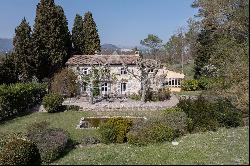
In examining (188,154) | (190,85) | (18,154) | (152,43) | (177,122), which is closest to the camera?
(188,154)

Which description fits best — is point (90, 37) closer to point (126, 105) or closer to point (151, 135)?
point (126, 105)

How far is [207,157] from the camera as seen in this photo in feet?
53.0

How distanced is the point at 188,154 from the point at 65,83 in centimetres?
3291

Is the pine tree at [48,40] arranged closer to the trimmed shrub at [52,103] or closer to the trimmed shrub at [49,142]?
the trimmed shrub at [52,103]

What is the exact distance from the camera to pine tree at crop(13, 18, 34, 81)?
51906mm

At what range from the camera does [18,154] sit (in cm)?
1794

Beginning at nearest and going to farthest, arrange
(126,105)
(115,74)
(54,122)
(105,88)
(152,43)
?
1. (54,122)
2. (126,105)
3. (115,74)
4. (105,88)
5. (152,43)

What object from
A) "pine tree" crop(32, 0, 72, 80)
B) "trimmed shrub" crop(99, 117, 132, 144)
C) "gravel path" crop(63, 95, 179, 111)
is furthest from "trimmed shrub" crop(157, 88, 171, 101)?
"trimmed shrub" crop(99, 117, 132, 144)

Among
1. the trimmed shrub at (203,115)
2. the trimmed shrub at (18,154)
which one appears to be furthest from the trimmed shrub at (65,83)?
the trimmed shrub at (18,154)

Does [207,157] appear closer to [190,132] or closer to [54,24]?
[190,132]

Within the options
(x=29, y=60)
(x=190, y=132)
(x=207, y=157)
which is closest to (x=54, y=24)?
(x=29, y=60)

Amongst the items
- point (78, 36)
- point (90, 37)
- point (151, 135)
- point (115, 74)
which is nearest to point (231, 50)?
point (151, 135)

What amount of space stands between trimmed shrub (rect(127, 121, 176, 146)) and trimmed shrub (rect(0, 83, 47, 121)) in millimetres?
16777

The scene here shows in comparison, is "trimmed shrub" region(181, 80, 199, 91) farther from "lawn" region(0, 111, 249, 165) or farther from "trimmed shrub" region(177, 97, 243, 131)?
"lawn" region(0, 111, 249, 165)
